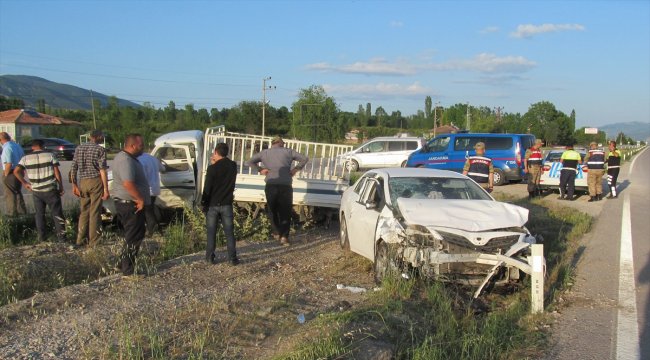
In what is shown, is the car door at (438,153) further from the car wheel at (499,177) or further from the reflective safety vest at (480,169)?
the reflective safety vest at (480,169)

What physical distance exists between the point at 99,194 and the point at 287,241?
3048 millimetres

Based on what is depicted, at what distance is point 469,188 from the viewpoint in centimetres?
787

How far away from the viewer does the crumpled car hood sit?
6.32 metres

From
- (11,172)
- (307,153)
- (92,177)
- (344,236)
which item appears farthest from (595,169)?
(11,172)

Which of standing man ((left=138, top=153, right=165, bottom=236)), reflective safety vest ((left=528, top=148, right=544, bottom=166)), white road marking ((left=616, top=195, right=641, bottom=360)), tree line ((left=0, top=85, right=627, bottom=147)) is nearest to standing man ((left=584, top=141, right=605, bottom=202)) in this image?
reflective safety vest ((left=528, top=148, right=544, bottom=166))

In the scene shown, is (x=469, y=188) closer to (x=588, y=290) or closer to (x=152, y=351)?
(x=588, y=290)

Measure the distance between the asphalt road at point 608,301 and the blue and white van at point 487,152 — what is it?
7.84 m

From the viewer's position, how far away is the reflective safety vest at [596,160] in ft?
51.1

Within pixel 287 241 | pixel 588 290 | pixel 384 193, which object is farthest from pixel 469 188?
pixel 287 241

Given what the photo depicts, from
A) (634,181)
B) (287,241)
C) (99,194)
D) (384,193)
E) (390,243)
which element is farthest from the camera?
(634,181)

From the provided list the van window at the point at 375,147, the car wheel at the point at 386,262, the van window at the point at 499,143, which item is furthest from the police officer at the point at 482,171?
the van window at the point at 375,147

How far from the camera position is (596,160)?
51.3 feet

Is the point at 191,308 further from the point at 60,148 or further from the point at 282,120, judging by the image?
the point at 282,120

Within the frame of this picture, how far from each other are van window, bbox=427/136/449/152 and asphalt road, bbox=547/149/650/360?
30.6 feet
